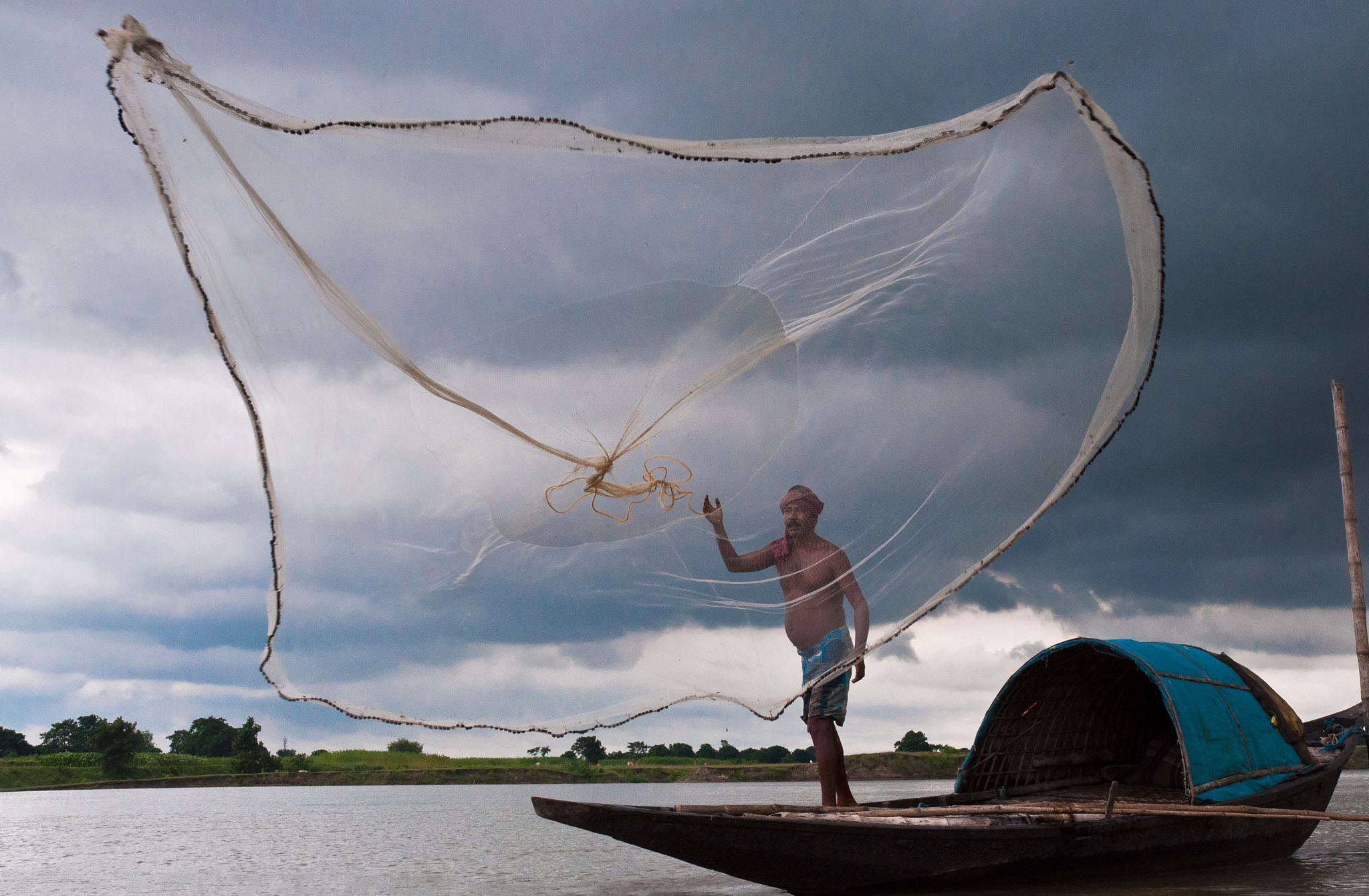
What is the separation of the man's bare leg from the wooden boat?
332 mm

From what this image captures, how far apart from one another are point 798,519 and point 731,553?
392 millimetres

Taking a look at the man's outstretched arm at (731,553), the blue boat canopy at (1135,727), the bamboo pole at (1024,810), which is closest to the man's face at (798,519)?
the man's outstretched arm at (731,553)

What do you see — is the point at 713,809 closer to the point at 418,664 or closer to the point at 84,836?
the point at 418,664

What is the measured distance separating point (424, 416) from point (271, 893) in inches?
234

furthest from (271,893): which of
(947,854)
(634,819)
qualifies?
(947,854)

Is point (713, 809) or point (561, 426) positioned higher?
point (561, 426)

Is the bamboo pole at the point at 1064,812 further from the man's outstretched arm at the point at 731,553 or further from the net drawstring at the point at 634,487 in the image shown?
the net drawstring at the point at 634,487

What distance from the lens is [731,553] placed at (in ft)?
15.4

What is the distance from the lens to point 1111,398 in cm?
495

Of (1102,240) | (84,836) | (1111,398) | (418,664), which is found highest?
(1102,240)

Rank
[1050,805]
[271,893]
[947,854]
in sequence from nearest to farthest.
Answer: [947,854]
[1050,805]
[271,893]

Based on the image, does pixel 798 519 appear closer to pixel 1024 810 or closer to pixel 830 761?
pixel 830 761

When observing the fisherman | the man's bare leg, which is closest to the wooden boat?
the man's bare leg

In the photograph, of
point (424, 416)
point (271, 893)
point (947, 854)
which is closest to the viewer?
point (424, 416)
